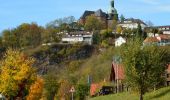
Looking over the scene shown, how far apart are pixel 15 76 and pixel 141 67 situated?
19.9 metres

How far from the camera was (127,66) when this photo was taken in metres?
54.2

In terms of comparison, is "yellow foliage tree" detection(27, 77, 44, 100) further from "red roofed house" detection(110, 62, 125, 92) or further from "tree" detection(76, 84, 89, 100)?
"red roofed house" detection(110, 62, 125, 92)

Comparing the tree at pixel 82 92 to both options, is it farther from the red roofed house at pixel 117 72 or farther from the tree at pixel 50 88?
the tree at pixel 50 88

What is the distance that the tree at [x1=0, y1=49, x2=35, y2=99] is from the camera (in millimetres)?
69000

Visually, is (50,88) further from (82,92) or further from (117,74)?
(82,92)

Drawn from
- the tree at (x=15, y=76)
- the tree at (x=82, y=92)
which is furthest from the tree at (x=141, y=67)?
the tree at (x=82, y=92)

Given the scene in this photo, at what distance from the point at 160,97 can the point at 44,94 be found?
5493cm

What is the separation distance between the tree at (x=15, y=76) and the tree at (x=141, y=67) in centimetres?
1801

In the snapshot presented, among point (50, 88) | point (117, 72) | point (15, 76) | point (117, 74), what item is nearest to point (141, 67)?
point (15, 76)

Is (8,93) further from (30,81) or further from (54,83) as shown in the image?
(54,83)

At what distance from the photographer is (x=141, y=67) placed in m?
53.7

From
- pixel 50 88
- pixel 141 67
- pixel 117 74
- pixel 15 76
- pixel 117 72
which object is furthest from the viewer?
pixel 50 88

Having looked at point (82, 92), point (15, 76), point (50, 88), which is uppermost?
point (15, 76)

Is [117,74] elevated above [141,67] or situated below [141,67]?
below
